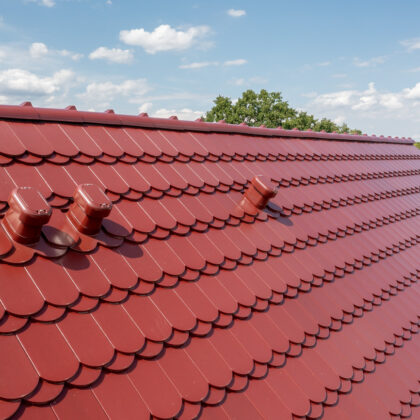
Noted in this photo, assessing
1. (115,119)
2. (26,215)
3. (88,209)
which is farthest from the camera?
(115,119)

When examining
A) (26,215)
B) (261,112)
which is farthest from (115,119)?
(261,112)

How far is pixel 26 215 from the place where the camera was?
215 centimetres

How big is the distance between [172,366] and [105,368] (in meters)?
0.41

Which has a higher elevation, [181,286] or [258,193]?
[258,193]

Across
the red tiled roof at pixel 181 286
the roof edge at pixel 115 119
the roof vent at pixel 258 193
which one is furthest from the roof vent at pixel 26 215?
the roof vent at pixel 258 193

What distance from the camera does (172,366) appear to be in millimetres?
2258

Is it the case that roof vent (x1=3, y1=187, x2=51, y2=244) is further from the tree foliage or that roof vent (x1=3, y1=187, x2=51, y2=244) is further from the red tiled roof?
the tree foliage

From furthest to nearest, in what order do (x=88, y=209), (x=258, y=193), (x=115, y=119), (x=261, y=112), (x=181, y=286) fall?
1. (x=261, y=112)
2. (x=258, y=193)
3. (x=115, y=119)
4. (x=181, y=286)
5. (x=88, y=209)

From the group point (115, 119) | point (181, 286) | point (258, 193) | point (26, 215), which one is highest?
point (115, 119)

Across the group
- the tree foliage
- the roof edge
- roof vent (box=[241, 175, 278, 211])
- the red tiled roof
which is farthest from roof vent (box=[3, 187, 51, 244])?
the tree foliage

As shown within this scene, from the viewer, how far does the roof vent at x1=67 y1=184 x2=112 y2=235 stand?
8.07 ft

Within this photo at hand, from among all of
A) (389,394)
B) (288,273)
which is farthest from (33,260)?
(389,394)

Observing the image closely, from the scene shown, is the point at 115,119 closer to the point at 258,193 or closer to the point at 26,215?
the point at 258,193

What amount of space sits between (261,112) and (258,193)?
157 feet
